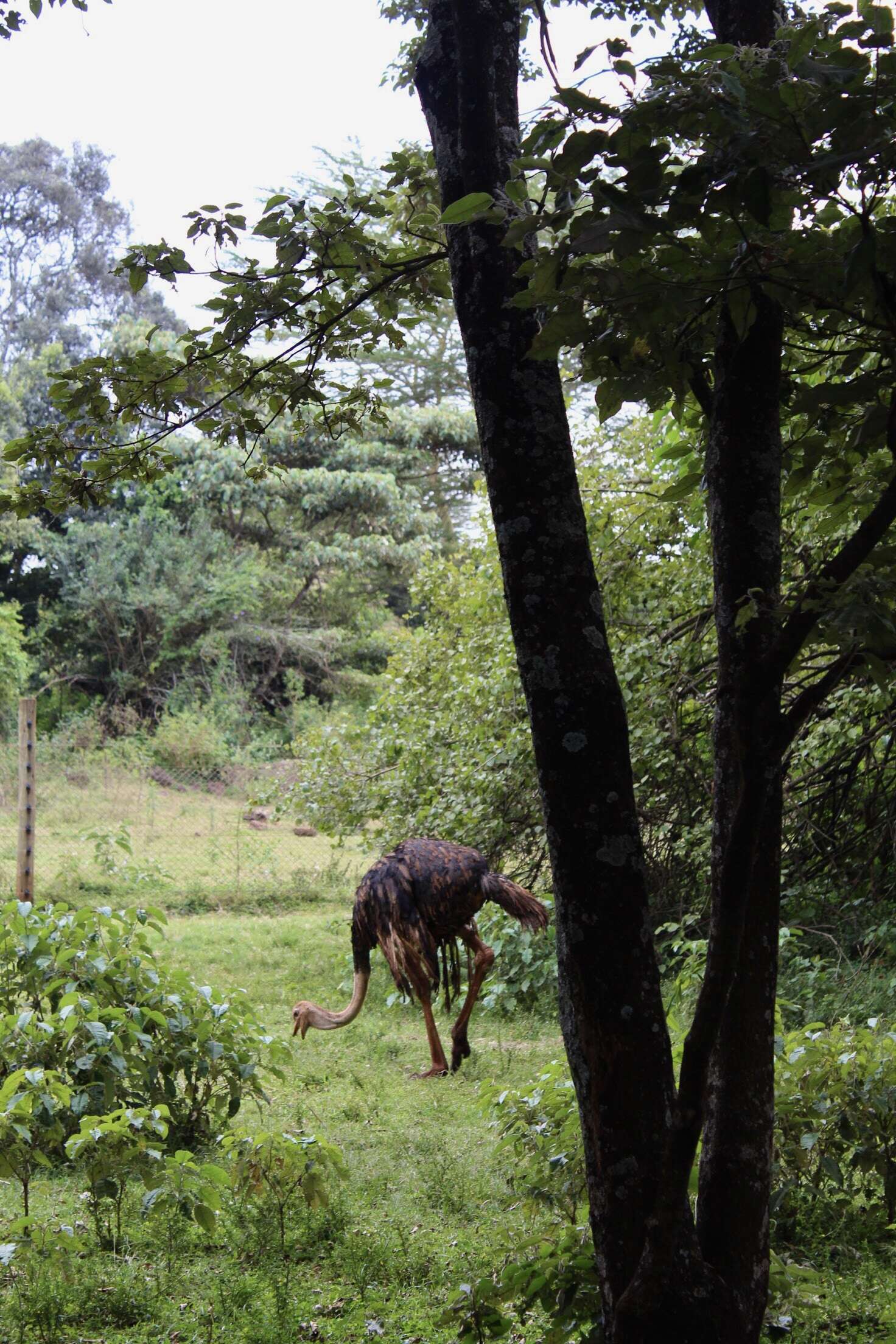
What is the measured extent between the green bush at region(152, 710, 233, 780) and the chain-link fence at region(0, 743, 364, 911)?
253mm

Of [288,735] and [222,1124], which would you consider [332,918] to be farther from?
[288,735]

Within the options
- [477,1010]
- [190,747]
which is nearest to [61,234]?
[190,747]

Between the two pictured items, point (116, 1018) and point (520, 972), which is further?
point (520, 972)

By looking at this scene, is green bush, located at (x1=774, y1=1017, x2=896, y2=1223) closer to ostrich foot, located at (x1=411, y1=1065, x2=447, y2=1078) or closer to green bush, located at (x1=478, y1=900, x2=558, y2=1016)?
ostrich foot, located at (x1=411, y1=1065, x2=447, y2=1078)

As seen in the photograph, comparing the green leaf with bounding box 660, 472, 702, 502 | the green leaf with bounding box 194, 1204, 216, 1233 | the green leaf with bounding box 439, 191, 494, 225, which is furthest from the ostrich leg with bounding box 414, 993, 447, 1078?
the green leaf with bounding box 439, 191, 494, 225

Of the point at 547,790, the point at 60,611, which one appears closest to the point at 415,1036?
the point at 547,790

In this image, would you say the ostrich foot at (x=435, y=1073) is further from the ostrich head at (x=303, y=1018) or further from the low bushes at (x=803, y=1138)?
the low bushes at (x=803, y=1138)

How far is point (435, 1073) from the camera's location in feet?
20.1

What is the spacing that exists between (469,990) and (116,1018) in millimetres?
2876

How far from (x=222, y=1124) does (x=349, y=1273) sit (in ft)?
3.61

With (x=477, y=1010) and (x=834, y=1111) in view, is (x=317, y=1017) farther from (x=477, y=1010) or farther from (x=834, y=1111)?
(x=834, y=1111)

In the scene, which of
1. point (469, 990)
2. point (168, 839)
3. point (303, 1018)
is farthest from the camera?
point (168, 839)

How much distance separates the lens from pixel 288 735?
20547mm

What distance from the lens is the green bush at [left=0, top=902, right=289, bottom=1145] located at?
12.9 ft
